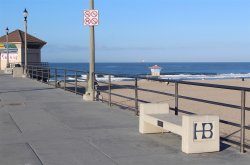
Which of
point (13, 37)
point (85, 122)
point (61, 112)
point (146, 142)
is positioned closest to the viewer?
point (146, 142)

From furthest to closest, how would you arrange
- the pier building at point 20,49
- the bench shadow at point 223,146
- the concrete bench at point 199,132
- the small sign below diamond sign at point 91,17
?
the pier building at point 20,49
the small sign below diamond sign at point 91,17
the bench shadow at point 223,146
the concrete bench at point 199,132

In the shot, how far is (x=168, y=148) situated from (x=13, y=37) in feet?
Answer: 151

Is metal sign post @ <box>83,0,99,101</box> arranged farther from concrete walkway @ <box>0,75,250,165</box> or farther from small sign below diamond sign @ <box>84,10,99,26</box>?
concrete walkway @ <box>0,75,250,165</box>

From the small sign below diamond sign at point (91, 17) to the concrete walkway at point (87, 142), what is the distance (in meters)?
3.99

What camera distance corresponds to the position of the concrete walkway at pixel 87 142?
6688mm

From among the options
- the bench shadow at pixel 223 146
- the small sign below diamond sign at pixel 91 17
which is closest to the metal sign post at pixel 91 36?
the small sign below diamond sign at pixel 91 17

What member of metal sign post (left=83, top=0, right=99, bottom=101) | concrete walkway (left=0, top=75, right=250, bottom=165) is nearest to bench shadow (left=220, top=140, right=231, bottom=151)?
concrete walkway (left=0, top=75, right=250, bottom=165)

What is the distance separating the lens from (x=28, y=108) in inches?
523

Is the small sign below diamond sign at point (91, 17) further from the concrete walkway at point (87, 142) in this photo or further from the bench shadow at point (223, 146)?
the bench shadow at point (223, 146)

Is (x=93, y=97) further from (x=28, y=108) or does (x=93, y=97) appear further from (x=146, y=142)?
(x=146, y=142)

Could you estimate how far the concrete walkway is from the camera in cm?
669

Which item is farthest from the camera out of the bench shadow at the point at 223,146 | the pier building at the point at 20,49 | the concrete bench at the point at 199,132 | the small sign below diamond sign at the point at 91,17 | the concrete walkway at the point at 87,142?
the pier building at the point at 20,49

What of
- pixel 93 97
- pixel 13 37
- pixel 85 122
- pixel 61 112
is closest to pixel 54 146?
pixel 85 122

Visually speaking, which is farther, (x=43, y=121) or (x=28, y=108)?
(x=28, y=108)
